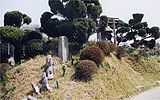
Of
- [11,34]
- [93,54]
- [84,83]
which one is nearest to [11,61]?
[11,34]

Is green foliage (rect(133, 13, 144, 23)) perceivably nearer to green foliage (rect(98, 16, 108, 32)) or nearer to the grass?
green foliage (rect(98, 16, 108, 32))

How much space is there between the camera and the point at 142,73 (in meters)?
29.7

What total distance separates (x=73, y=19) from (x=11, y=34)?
4.66 m

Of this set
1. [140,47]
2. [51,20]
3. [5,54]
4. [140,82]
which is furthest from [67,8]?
[140,47]

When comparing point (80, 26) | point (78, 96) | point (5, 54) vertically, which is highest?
point (80, 26)

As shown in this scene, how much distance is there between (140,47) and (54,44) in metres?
15.0

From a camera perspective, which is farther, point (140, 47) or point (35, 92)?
point (140, 47)

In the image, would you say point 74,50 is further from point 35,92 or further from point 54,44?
point 35,92

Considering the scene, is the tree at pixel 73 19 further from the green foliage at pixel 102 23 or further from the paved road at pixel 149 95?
the paved road at pixel 149 95

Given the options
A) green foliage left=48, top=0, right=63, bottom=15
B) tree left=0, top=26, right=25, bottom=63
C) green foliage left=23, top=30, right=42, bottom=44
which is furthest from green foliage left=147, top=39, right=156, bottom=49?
tree left=0, top=26, right=25, bottom=63

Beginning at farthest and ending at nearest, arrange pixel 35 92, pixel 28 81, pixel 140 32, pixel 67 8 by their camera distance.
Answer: pixel 140 32 < pixel 67 8 < pixel 28 81 < pixel 35 92

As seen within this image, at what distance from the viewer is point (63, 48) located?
81.7 feet

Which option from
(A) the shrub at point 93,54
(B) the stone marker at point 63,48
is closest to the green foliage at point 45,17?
(B) the stone marker at point 63,48

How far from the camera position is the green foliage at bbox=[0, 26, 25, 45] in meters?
25.8
